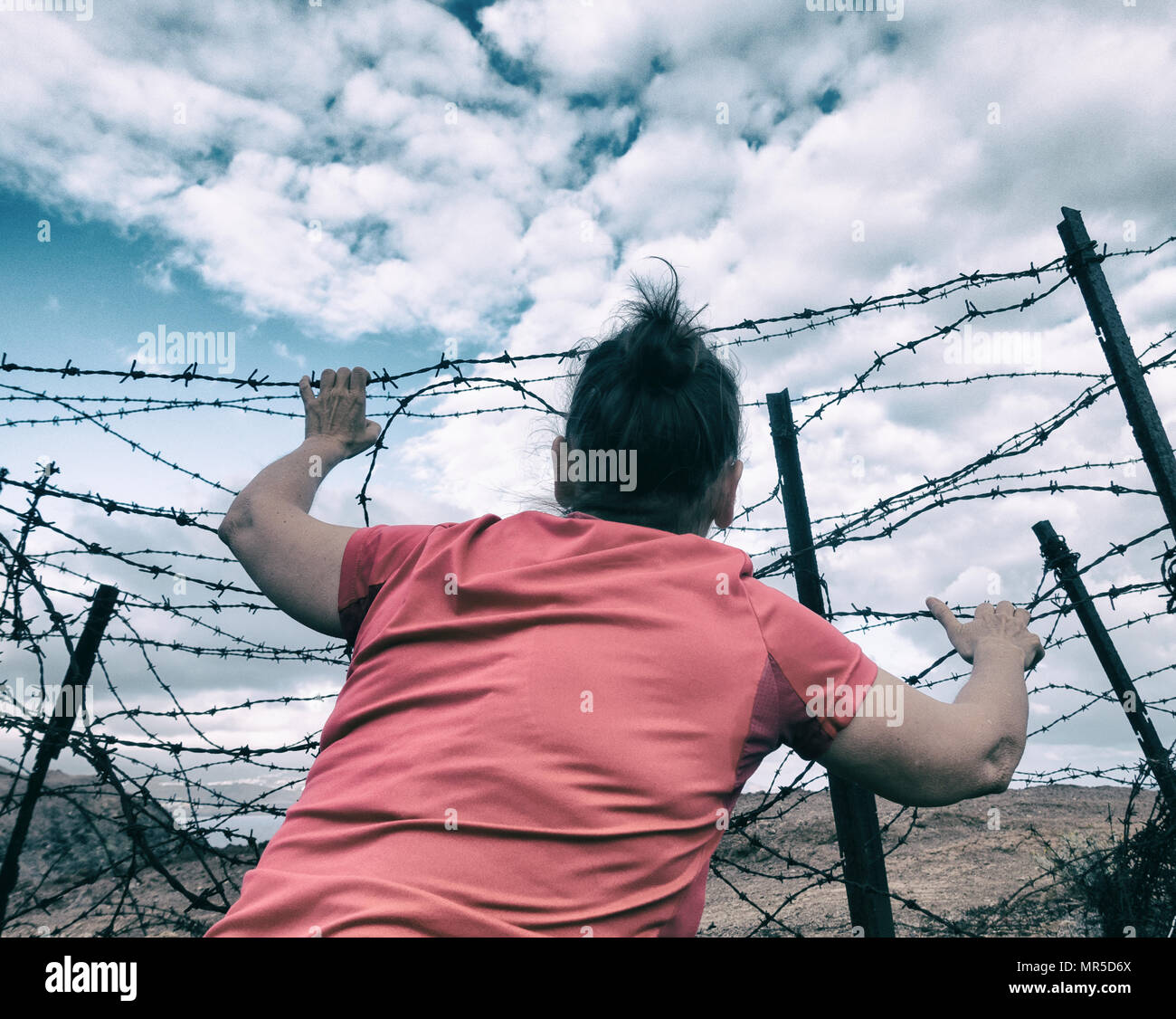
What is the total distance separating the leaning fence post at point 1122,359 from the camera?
2.56 meters

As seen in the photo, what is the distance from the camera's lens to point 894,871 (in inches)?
282

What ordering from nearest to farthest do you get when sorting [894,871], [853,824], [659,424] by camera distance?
[659,424], [853,824], [894,871]

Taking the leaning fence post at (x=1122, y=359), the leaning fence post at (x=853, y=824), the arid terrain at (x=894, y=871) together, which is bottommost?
the arid terrain at (x=894, y=871)

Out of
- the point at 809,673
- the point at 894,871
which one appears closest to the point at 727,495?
the point at 809,673

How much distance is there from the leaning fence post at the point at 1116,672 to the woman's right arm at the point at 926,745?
2.17 metres

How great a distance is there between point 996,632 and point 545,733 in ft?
3.64

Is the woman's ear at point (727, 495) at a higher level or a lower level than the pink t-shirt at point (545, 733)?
higher

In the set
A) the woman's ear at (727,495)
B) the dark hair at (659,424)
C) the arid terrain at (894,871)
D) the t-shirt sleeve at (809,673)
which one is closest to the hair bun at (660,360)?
the dark hair at (659,424)

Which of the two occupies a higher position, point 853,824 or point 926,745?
point 926,745

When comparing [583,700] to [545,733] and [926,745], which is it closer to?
[545,733]

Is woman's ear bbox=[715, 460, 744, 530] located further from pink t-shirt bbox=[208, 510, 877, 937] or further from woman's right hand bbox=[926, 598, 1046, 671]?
woman's right hand bbox=[926, 598, 1046, 671]

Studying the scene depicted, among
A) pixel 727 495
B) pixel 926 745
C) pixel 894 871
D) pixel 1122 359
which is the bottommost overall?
pixel 894 871

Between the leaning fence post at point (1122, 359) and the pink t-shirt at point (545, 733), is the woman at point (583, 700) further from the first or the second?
the leaning fence post at point (1122, 359)
